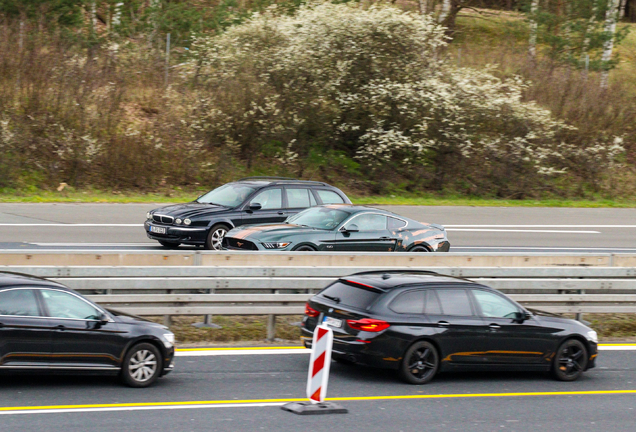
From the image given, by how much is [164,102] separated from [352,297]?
2048 cm

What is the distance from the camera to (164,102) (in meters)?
28.5

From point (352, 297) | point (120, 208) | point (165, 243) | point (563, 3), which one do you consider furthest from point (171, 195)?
point (563, 3)

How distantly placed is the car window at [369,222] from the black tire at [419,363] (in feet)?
19.5

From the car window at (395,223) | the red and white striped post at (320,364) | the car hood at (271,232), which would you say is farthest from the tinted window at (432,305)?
the car window at (395,223)

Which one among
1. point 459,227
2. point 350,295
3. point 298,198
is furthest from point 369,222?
point 459,227

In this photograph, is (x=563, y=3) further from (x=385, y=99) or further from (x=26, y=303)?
(x=26, y=303)

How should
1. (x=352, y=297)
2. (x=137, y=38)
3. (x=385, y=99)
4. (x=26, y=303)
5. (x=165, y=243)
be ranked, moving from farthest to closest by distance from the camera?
(x=137, y=38)
(x=385, y=99)
(x=165, y=243)
(x=352, y=297)
(x=26, y=303)

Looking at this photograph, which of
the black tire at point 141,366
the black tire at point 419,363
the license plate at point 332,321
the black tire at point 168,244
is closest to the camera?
the black tire at point 141,366

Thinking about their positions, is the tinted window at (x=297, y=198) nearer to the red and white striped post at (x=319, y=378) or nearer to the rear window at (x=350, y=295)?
the rear window at (x=350, y=295)

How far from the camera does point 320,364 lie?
7.77 m

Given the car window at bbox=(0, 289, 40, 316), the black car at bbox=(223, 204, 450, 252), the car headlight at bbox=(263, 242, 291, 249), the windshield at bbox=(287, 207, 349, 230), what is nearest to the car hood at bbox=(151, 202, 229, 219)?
the black car at bbox=(223, 204, 450, 252)

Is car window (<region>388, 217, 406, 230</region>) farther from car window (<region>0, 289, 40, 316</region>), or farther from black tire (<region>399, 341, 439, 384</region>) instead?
car window (<region>0, 289, 40, 316</region>)

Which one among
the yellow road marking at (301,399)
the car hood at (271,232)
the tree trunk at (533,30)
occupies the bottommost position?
the yellow road marking at (301,399)

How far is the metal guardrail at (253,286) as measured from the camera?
10487 mm
